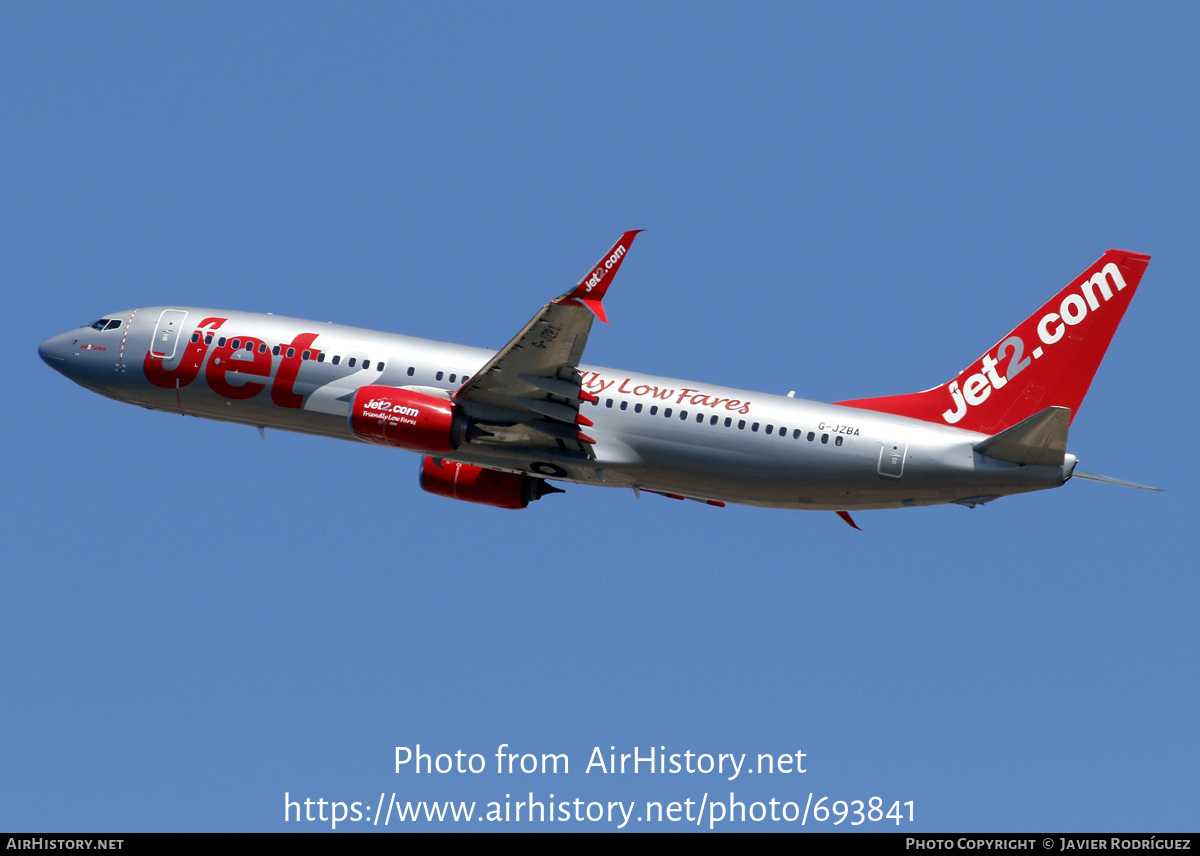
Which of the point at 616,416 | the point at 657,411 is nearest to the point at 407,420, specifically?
the point at 616,416

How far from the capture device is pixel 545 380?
4188 centimetres

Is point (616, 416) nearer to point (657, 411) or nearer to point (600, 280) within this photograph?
point (657, 411)

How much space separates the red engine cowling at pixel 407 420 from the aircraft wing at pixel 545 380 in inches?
23.7

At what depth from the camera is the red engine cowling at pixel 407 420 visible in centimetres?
4275

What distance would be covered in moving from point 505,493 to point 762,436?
8937 mm

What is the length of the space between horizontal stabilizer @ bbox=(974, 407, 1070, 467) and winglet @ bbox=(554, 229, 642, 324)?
448 inches

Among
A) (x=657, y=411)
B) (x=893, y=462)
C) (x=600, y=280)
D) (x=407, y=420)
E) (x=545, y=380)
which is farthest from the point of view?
(x=657, y=411)

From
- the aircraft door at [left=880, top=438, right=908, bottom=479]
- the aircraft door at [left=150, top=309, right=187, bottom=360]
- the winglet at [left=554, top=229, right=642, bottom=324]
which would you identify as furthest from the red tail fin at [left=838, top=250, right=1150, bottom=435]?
the aircraft door at [left=150, top=309, right=187, bottom=360]

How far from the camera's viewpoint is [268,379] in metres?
45.3

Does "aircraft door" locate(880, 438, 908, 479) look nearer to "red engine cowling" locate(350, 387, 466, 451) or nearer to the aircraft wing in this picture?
the aircraft wing

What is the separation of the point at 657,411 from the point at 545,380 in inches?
141

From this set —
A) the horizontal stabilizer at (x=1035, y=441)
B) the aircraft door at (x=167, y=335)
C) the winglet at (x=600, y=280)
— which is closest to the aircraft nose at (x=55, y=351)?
the aircraft door at (x=167, y=335)

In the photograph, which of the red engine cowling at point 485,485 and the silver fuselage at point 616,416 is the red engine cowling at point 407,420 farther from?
the red engine cowling at point 485,485
